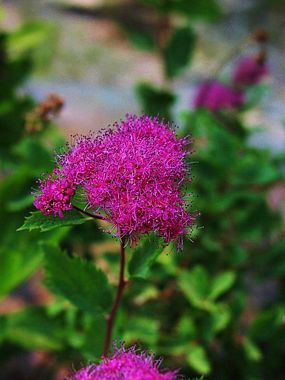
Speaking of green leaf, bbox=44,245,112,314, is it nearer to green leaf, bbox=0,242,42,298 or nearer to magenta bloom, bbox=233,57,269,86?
green leaf, bbox=0,242,42,298

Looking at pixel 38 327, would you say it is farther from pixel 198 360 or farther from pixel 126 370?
pixel 126 370

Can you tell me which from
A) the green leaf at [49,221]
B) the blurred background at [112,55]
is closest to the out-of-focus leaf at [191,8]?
the green leaf at [49,221]

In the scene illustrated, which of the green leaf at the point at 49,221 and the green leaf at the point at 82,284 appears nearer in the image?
the green leaf at the point at 49,221

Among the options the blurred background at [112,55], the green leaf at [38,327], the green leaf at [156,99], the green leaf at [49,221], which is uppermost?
the blurred background at [112,55]

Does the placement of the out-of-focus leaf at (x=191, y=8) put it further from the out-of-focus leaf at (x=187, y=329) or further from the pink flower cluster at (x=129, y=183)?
A: the pink flower cluster at (x=129, y=183)

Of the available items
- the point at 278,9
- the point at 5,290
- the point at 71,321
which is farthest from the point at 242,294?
the point at 278,9

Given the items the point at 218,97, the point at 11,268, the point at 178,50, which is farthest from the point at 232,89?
the point at 11,268
